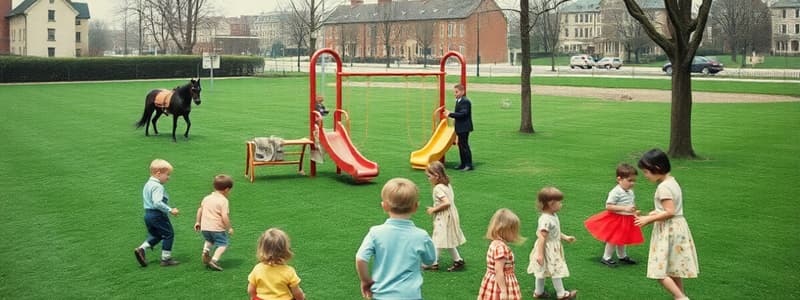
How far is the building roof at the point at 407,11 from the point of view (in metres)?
116

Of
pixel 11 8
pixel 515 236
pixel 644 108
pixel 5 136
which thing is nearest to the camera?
pixel 515 236

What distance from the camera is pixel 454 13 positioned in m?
116

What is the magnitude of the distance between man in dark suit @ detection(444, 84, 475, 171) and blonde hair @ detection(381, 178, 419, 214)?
36.5ft

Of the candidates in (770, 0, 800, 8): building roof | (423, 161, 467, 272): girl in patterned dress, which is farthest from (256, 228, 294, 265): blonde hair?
(770, 0, 800, 8): building roof

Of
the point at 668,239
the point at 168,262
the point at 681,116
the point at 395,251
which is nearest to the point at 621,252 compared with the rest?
the point at 668,239

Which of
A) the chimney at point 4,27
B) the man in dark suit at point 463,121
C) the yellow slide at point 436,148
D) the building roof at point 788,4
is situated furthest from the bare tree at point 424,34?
the man in dark suit at point 463,121

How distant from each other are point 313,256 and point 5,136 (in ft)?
55.5

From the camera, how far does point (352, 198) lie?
13617mm

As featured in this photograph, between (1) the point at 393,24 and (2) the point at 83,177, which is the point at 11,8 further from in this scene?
(2) the point at 83,177

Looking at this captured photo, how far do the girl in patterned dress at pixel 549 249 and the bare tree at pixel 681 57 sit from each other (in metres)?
11.4

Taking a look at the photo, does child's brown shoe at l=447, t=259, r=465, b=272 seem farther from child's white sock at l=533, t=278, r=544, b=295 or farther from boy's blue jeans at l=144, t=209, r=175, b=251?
boy's blue jeans at l=144, t=209, r=175, b=251

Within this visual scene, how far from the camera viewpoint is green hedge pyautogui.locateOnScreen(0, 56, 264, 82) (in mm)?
57656

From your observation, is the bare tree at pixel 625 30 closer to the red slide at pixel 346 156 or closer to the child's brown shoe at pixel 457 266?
the red slide at pixel 346 156

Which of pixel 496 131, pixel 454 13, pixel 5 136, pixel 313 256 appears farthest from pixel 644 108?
pixel 454 13
